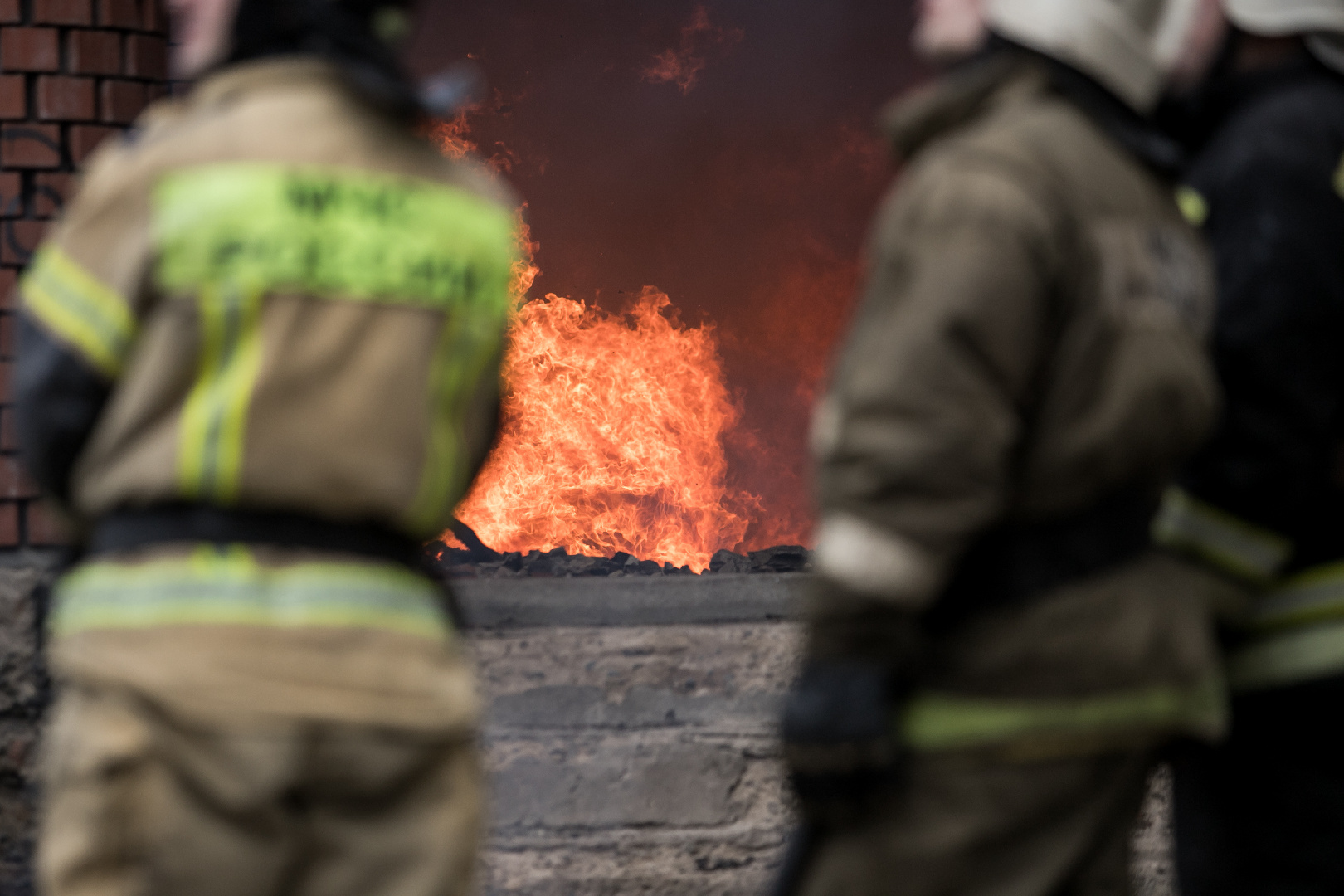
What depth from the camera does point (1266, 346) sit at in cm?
202

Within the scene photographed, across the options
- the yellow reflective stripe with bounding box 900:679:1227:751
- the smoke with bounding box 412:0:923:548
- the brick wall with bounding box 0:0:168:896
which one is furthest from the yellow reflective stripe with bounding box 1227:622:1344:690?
the smoke with bounding box 412:0:923:548

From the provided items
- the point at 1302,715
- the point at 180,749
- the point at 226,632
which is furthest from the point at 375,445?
the point at 1302,715

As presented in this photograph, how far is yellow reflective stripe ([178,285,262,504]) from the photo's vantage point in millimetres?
1643

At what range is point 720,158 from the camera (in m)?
6.35

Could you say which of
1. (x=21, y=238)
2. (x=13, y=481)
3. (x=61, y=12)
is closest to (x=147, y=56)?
(x=61, y=12)

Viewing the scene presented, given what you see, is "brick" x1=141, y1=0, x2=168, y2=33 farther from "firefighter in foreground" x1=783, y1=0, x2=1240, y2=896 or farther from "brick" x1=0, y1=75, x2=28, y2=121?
"firefighter in foreground" x1=783, y1=0, x2=1240, y2=896

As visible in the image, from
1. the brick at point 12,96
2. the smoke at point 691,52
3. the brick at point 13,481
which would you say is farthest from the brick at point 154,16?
the smoke at point 691,52

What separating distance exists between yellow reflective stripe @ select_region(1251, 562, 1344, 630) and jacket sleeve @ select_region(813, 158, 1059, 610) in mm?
791

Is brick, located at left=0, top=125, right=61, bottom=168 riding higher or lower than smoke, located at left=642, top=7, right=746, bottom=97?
lower

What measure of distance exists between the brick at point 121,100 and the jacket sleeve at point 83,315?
223 centimetres

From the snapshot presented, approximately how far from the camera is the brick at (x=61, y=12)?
362 cm

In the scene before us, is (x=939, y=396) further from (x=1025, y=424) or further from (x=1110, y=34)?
(x=1110, y=34)

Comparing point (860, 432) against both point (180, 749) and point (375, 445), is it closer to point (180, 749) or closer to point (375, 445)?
point (375, 445)

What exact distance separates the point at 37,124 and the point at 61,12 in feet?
1.06
